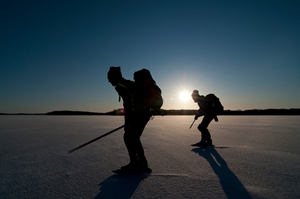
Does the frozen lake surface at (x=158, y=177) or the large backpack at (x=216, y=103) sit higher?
the large backpack at (x=216, y=103)

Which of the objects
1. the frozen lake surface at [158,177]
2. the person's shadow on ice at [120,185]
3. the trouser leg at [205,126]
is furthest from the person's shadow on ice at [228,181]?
the trouser leg at [205,126]

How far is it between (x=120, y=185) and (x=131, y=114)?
1.17 metres

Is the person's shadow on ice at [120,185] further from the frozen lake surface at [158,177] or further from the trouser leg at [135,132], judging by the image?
the trouser leg at [135,132]

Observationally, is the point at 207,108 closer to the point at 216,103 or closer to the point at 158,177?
the point at 216,103

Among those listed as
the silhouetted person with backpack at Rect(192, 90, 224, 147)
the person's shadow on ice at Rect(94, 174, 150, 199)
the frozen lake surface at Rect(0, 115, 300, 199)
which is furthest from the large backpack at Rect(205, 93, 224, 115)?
the person's shadow on ice at Rect(94, 174, 150, 199)

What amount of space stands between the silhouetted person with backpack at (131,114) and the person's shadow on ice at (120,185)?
21cm

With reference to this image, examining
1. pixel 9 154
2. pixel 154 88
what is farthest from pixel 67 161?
pixel 154 88

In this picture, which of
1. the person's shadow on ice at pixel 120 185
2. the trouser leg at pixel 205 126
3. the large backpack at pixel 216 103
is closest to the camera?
the person's shadow on ice at pixel 120 185

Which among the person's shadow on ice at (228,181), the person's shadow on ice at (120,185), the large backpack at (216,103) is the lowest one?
the person's shadow on ice at (228,181)

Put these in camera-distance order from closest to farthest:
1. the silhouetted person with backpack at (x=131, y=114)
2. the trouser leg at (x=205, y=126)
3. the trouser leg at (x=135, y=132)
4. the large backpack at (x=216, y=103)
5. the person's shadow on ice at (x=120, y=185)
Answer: the person's shadow on ice at (x=120, y=185) → the silhouetted person with backpack at (x=131, y=114) → the trouser leg at (x=135, y=132) → the large backpack at (x=216, y=103) → the trouser leg at (x=205, y=126)

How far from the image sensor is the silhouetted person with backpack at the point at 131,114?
3.20m

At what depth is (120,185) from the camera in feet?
9.51

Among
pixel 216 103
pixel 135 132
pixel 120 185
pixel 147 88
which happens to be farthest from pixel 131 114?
pixel 216 103

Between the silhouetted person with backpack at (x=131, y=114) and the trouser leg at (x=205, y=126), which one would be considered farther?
the trouser leg at (x=205, y=126)
